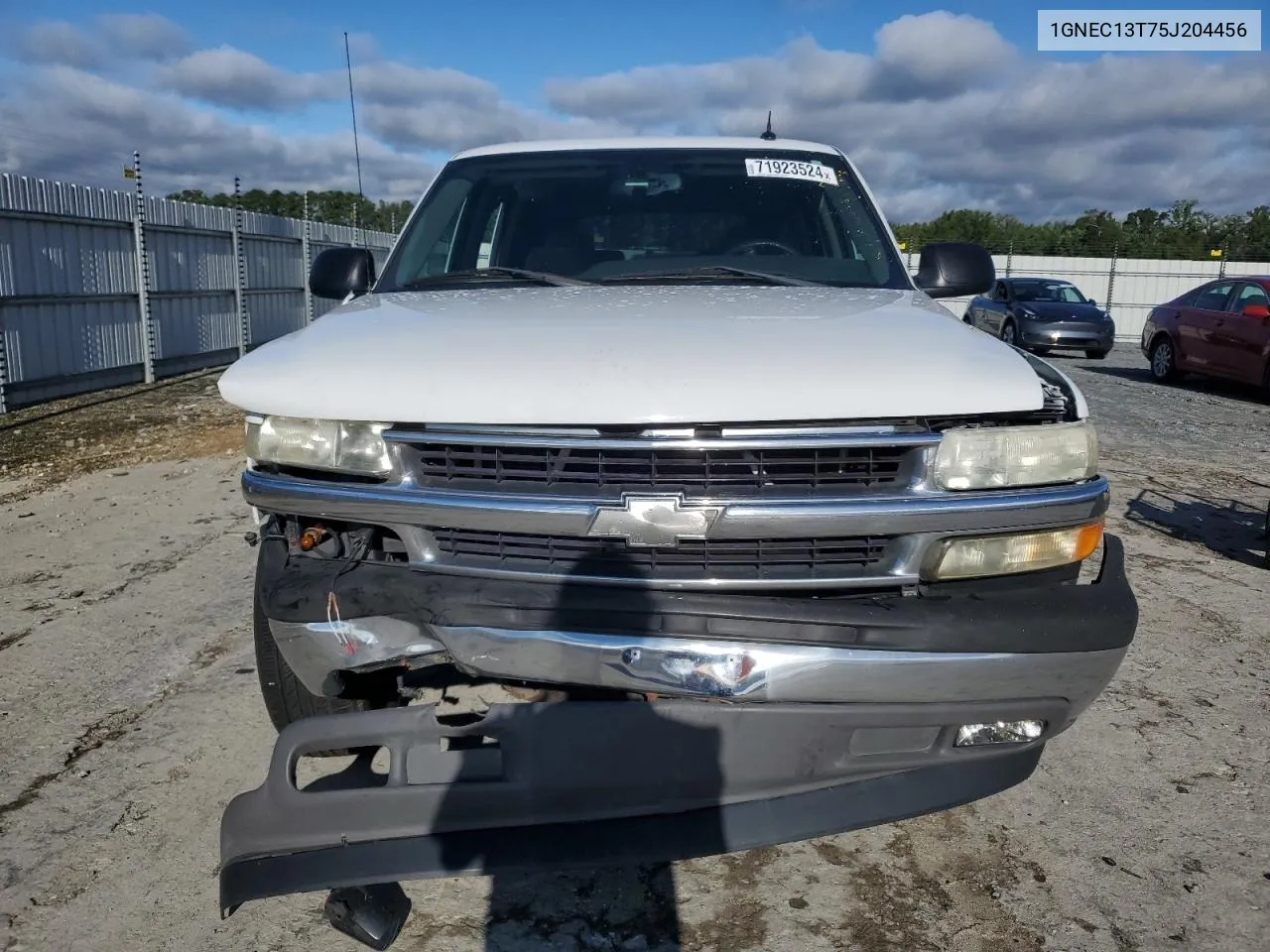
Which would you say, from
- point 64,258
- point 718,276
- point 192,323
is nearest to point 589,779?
point 718,276

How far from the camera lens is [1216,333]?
12906mm

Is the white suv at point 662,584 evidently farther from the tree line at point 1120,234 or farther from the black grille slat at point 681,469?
the tree line at point 1120,234

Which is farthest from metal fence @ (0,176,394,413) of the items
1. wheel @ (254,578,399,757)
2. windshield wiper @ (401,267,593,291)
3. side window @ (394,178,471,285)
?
wheel @ (254,578,399,757)

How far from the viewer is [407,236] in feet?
12.2

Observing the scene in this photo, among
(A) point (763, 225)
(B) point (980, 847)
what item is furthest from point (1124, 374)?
(B) point (980, 847)

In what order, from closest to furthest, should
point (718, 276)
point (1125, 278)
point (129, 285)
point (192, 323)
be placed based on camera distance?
1. point (718, 276)
2. point (129, 285)
3. point (192, 323)
4. point (1125, 278)

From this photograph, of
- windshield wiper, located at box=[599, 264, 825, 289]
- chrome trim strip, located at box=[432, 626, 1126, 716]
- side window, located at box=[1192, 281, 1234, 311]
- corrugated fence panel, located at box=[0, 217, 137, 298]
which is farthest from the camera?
side window, located at box=[1192, 281, 1234, 311]

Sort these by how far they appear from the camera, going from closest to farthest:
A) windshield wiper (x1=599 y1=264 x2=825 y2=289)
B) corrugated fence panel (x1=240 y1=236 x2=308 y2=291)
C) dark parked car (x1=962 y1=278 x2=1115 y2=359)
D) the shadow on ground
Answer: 1. windshield wiper (x1=599 y1=264 x2=825 y2=289)
2. the shadow on ground
3. corrugated fence panel (x1=240 y1=236 x2=308 y2=291)
4. dark parked car (x1=962 y1=278 x2=1115 y2=359)

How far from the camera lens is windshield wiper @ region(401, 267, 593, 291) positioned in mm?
3240

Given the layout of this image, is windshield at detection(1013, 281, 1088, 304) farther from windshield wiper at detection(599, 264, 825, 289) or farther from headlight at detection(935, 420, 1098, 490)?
headlight at detection(935, 420, 1098, 490)

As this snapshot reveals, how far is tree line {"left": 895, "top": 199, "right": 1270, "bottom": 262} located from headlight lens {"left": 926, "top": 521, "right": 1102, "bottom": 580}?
97.7 feet

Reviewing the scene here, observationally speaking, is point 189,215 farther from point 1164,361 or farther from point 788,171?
point 1164,361

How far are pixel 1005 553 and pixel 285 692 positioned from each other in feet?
6.16

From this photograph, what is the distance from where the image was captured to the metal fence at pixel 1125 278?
2784 cm
